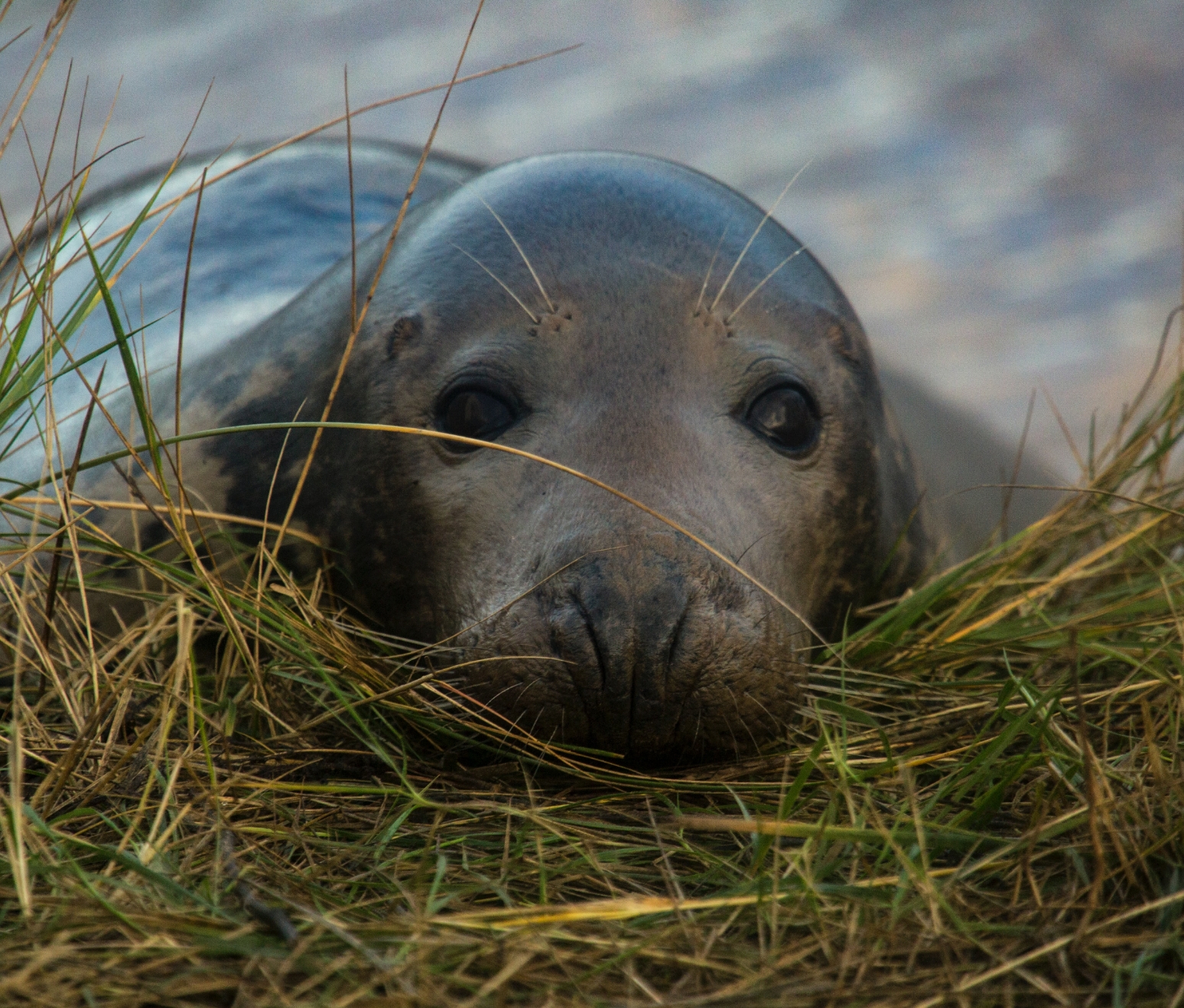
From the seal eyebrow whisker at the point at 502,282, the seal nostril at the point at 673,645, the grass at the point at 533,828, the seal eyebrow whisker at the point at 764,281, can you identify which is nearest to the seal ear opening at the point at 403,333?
the seal eyebrow whisker at the point at 502,282

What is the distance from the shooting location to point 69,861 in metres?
1.44

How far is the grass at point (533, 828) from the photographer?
51.3 inches

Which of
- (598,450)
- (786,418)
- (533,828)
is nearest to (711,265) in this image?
(786,418)

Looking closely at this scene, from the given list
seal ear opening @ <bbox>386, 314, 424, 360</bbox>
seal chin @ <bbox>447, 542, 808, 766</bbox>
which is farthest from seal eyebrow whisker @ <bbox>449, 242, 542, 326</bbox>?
seal chin @ <bbox>447, 542, 808, 766</bbox>

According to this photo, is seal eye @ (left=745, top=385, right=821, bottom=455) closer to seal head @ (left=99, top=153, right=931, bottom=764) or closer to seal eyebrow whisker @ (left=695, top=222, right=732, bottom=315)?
seal head @ (left=99, top=153, right=931, bottom=764)

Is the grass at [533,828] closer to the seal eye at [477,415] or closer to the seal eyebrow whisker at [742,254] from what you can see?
the seal eye at [477,415]

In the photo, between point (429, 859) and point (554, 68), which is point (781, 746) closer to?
point (429, 859)

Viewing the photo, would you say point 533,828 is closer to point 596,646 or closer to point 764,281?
point 596,646

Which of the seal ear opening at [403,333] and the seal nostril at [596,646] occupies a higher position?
the seal ear opening at [403,333]

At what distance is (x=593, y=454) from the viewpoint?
2.20 metres

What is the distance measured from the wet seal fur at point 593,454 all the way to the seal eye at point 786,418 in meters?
0.02

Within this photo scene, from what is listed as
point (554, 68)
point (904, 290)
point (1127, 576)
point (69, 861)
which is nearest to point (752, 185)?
point (904, 290)

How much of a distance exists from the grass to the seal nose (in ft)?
0.31

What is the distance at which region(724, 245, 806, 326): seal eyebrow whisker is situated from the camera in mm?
2465
